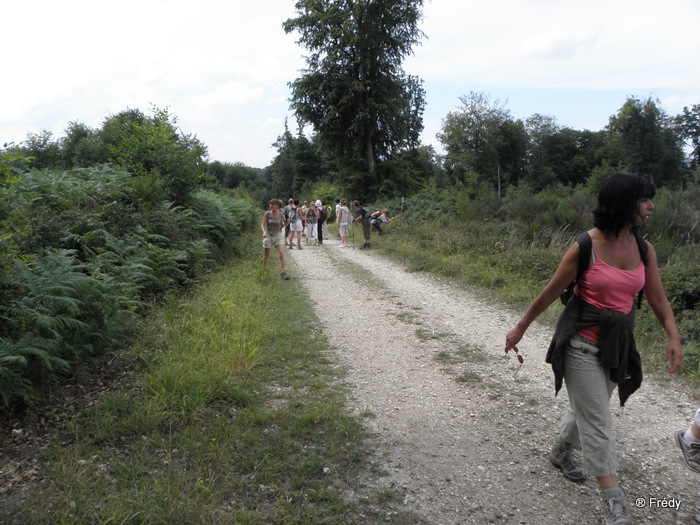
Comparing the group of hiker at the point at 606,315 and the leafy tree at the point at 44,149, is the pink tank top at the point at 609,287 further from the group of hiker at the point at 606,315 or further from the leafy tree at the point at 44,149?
the leafy tree at the point at 44,149

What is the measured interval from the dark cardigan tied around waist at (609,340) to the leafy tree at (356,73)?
28647 mm

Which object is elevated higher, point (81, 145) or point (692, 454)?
point (81, 145)

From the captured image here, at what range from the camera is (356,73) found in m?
30.6

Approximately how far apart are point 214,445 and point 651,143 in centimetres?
6797

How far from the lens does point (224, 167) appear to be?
9400 cm

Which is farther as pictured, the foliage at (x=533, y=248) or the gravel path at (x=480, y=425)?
the foliage at (x=533, y=248)

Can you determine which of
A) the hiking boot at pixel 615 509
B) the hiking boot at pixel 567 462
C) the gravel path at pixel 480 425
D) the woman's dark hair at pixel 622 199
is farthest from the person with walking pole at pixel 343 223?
the hiking boot at pixel 615 509

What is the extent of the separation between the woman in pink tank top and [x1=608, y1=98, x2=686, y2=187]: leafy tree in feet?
200

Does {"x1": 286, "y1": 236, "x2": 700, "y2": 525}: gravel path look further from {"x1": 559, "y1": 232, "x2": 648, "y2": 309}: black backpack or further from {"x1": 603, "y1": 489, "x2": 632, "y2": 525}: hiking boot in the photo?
{"x1": 559, "y1": 232, "x2": 648, "y2": 309}: black backpack

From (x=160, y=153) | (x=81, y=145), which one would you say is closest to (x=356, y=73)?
(x=160, y=153)

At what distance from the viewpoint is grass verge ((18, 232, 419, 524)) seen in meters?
2.72

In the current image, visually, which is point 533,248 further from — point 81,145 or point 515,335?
point 81,145

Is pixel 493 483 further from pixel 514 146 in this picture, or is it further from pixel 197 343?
pixel 514 146

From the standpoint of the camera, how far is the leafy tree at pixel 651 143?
5522cm
